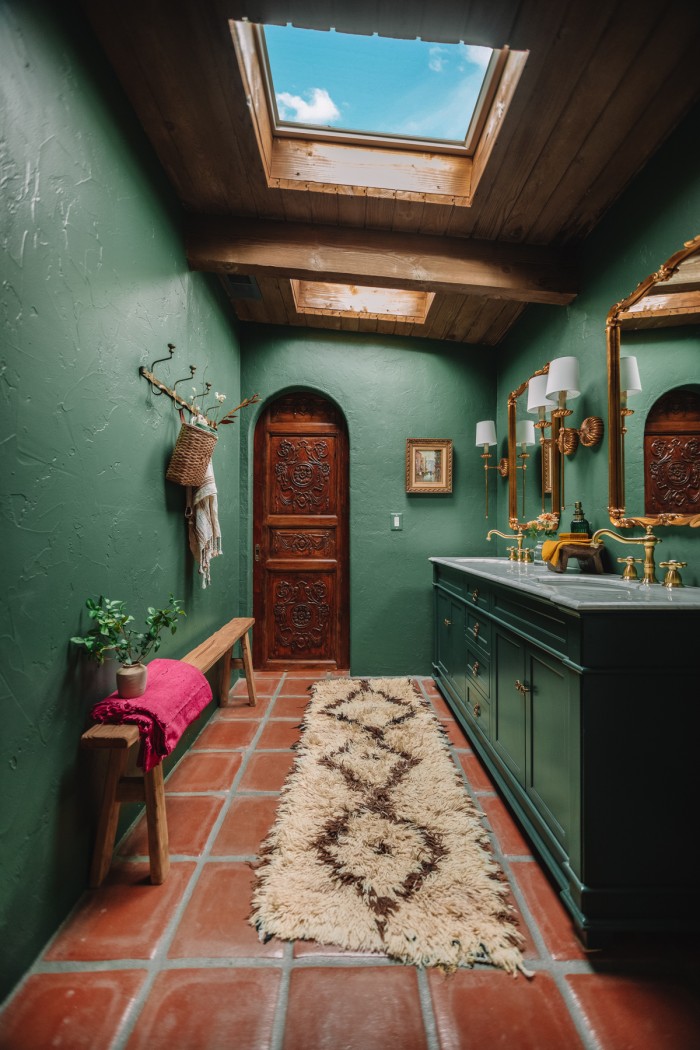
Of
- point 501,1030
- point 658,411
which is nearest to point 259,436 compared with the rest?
point 658,411

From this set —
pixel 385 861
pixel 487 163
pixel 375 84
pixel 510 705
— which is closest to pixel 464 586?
pixel 510 705

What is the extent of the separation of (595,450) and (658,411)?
0.43 meters

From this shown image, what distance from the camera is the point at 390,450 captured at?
3475mm

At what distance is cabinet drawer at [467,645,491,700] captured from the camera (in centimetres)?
205

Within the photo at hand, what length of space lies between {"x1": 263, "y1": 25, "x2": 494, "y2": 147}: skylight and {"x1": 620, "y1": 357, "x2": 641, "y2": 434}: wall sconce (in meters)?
1.25

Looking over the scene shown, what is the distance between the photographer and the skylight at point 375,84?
168 centimetres

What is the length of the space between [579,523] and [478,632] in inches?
29.3

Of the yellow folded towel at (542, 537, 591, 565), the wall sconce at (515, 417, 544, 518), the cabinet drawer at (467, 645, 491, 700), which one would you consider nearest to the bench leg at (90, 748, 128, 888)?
the cabinet drawer at (467, 645, 491, 700)

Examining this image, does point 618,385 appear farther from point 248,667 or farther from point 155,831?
point 248,667

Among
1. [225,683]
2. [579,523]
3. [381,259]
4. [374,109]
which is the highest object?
[374,109]

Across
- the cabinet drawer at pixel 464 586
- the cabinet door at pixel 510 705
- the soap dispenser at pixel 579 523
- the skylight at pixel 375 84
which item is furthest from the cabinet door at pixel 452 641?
the skylight at pixel 375 84

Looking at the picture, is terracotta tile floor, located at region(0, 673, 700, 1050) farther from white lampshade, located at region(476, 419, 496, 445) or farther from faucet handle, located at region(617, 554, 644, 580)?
white lampshade, located at region(476, 419, 496, 445)

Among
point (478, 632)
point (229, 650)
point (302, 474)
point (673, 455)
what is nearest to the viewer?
point (673, 455)

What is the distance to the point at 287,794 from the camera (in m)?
1.85
